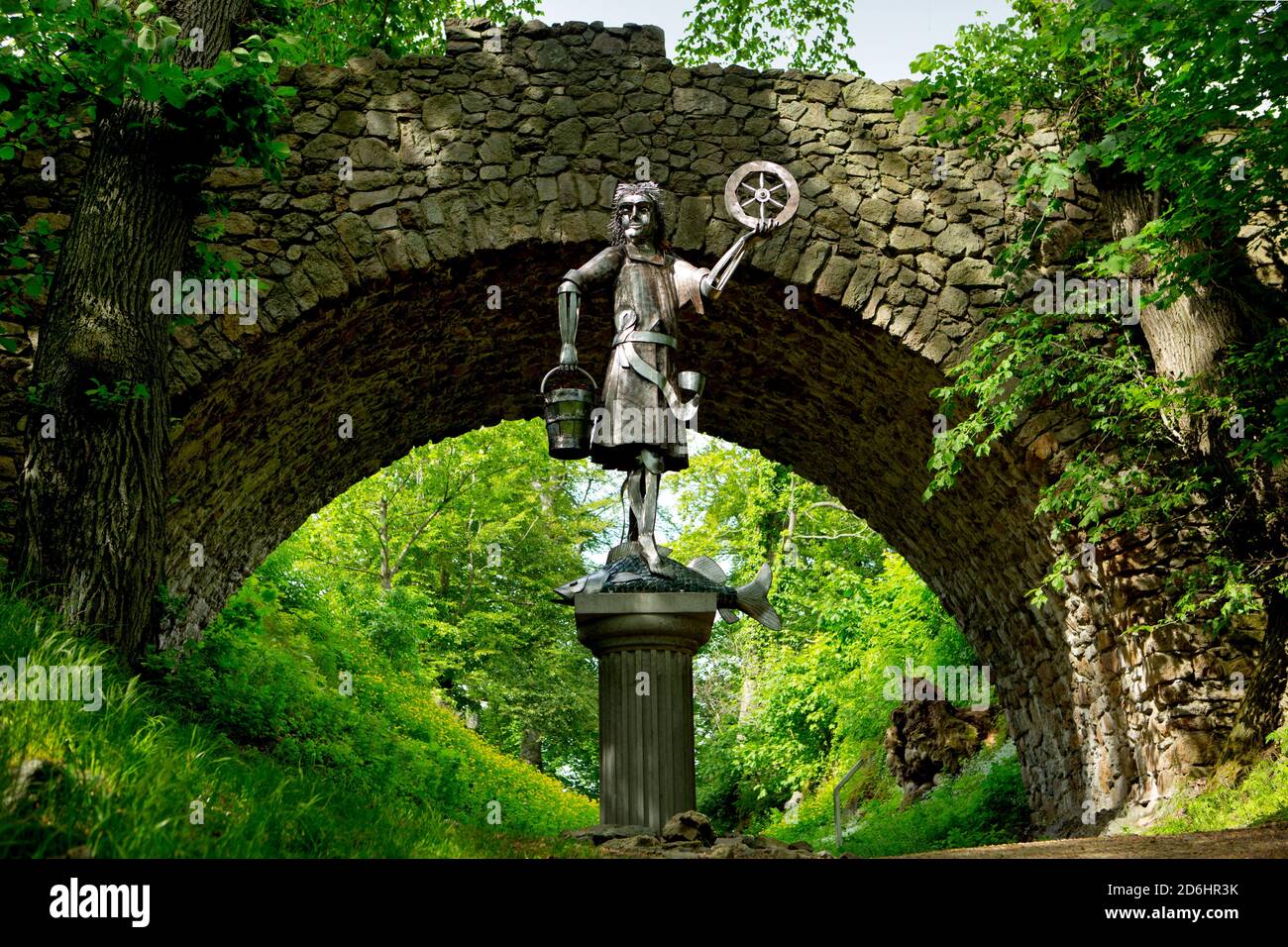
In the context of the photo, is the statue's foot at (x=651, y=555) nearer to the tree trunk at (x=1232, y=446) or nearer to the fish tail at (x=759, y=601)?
the fish tail at (x=759, y=601)

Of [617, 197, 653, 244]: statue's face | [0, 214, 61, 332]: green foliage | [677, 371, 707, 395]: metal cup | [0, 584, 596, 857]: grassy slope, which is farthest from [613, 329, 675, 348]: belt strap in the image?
[0, 214, 61, 332]: green foliage

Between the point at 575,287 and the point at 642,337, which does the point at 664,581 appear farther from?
Result: the point at 575,287

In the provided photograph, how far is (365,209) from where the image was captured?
7.49 meters

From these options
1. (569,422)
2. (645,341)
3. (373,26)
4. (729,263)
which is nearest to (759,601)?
(569,422)

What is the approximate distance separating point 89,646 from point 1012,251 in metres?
5.83

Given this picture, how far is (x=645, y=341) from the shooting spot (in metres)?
5.77

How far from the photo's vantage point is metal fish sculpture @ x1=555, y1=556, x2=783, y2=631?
5359 millimetres

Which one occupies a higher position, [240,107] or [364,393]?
[240,107]

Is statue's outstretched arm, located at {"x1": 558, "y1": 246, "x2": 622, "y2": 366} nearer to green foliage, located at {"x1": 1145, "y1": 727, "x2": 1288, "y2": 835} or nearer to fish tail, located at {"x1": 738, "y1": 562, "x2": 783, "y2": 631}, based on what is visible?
fish tail, located at {"x1": 738, "y1": 562, "x2": 783, "y2": 631}

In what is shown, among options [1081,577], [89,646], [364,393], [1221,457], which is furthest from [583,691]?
[89,646]

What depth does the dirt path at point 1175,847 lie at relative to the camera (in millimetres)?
3598

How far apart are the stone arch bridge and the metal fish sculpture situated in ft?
8.62
